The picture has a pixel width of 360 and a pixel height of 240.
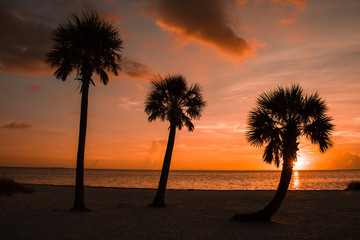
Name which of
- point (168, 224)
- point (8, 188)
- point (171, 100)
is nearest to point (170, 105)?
point (171, 100)

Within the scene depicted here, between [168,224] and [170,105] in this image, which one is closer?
[168,224]

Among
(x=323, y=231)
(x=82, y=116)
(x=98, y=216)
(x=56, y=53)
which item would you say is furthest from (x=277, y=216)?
(x=56, y=53)

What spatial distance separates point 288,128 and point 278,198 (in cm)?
349

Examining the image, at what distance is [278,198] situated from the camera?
13.5 metres

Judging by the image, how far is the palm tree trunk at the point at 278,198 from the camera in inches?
519

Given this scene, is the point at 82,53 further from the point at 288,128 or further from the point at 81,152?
the point at 288,128

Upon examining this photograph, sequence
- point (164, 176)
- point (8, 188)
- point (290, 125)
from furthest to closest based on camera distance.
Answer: point (8, 188), point (164, 176), point (290, 125)

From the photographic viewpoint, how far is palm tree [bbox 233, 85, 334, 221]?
1313 centimetres

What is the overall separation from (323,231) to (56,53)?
55.5 ft

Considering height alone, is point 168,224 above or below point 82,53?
below

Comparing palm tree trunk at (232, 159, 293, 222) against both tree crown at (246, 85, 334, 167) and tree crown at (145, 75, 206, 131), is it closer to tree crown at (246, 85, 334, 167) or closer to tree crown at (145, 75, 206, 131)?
tree crown at (246, 85, 334, 167)

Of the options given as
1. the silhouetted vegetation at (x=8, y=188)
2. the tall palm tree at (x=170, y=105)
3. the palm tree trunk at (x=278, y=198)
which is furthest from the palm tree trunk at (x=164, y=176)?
the silhouetted vegetation at (x=8, y=188)

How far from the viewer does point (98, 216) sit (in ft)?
50.9

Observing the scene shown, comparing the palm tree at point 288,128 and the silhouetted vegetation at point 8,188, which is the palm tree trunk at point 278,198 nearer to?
the palm tree at point 288,128
